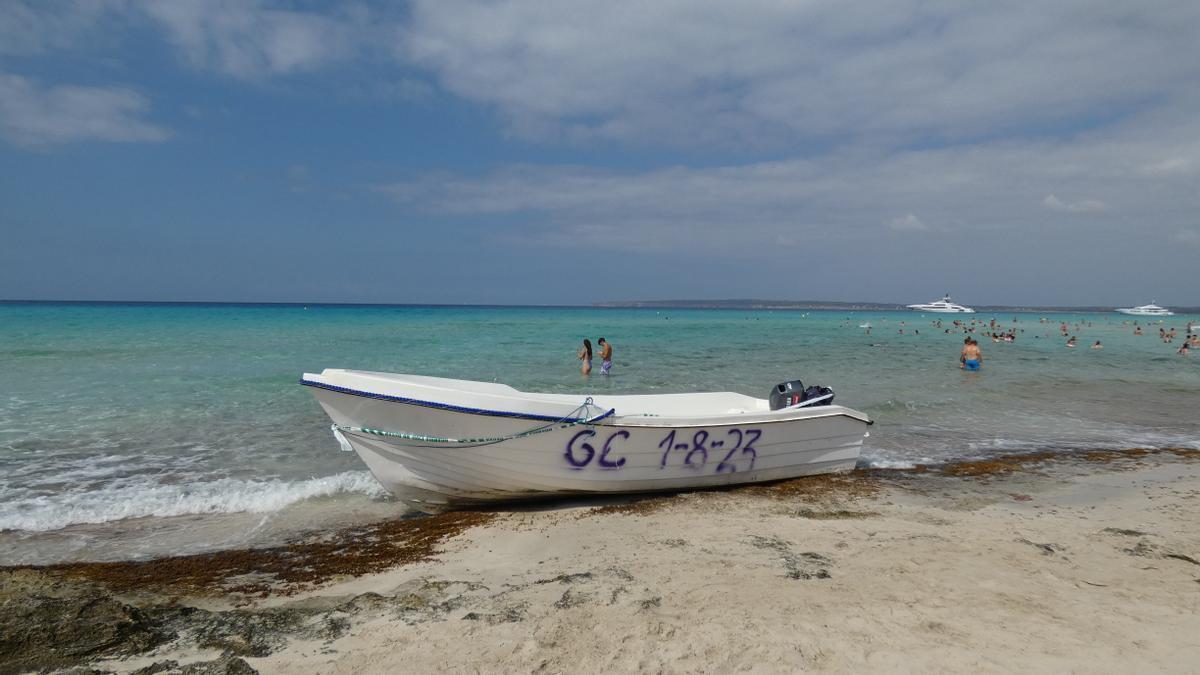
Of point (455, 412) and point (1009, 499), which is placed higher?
point (455, 412)

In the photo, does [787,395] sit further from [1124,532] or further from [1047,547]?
[1124,532]

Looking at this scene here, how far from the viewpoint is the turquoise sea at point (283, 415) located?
7.12 metres

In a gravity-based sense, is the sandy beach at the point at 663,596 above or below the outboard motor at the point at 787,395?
below

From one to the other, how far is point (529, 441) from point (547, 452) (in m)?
0.25

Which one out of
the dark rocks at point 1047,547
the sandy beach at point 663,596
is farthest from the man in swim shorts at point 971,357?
the dark rocks at point 1047,547

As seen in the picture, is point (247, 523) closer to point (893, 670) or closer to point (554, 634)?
point (554, 634)

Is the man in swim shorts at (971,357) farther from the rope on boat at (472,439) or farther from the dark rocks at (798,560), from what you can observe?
the rope on boat at (472,439)

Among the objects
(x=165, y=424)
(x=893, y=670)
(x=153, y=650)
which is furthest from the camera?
(x=165, y=424)

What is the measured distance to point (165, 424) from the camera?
11711 millimetres

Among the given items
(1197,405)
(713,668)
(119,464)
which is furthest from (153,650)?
(1197,405)

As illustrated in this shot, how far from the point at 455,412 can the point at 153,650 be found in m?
3.06

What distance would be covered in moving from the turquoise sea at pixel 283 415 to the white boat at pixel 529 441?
106 cm

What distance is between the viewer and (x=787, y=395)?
877 centimetres

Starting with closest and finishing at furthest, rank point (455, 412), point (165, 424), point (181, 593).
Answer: point (181, 593), point (455, 412), point (165, 424)
